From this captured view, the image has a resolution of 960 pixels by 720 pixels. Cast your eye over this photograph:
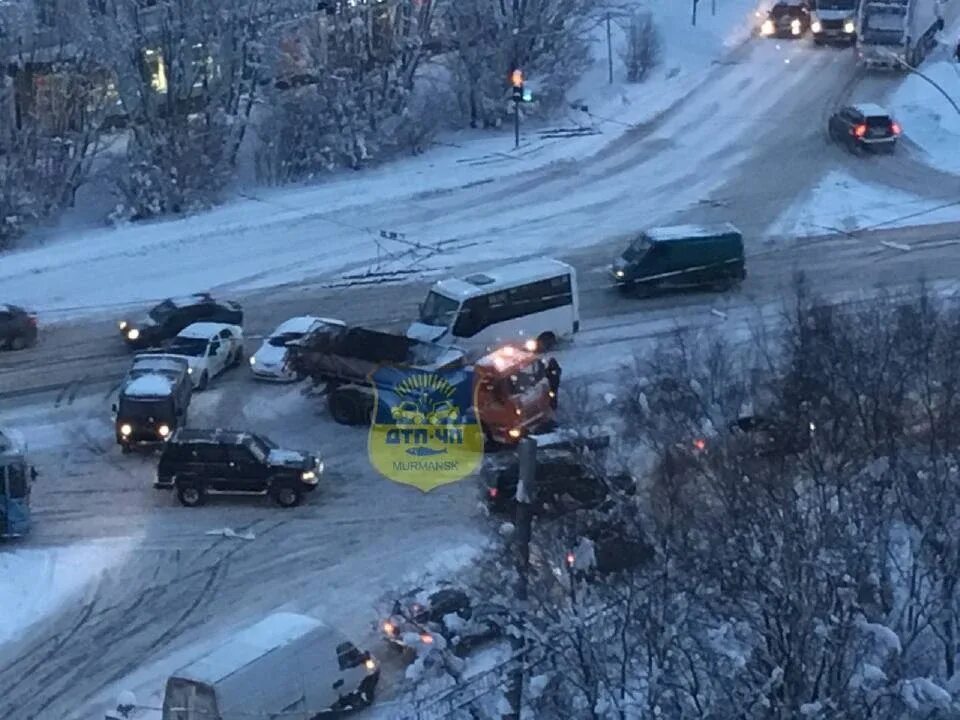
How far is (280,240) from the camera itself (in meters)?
40.1

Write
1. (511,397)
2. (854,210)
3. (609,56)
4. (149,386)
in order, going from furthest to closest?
(609,56) < (854,210) < (149,386) < (511,397)

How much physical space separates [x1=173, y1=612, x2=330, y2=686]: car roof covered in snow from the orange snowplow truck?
717 centimetres

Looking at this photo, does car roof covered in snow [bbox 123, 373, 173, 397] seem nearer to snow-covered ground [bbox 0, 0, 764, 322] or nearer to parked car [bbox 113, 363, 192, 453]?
parked car [bbox 113, 363, 192, 453]

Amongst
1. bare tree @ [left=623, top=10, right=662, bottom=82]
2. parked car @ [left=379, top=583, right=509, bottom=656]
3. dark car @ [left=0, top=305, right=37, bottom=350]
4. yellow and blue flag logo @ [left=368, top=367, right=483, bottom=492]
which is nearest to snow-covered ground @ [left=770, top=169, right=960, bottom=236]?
bare tree @ [left=623, top=10, right=662, bottom=82]

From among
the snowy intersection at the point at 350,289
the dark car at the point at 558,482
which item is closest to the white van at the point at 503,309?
the snowy intersection at the point at 350,289

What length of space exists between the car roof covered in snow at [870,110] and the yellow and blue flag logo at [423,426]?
20.8m

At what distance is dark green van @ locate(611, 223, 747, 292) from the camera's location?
34.9 m

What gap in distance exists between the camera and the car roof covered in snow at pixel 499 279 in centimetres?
3161

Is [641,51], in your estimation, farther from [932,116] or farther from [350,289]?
[350,289]

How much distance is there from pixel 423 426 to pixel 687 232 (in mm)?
9135

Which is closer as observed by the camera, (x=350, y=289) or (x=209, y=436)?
(x=209, y=436)

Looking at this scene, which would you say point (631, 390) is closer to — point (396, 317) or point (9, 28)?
point (396, 317)

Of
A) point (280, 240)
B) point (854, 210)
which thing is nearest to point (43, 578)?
point (280, 240)

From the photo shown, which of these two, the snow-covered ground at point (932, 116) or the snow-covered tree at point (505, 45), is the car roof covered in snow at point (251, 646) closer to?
the snow-covered ground at point (932, 116)
